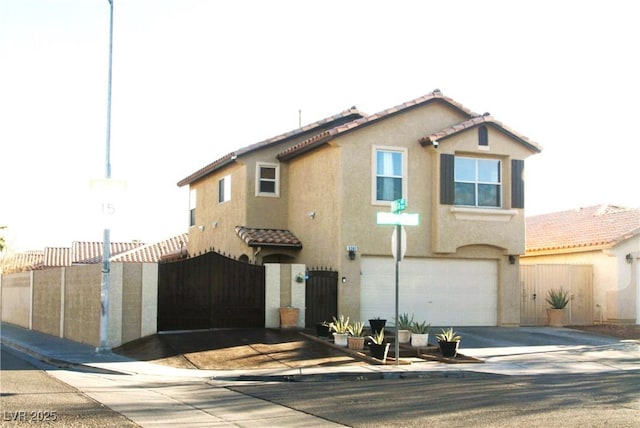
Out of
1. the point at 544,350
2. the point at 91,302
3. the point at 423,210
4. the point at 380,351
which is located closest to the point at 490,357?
the point at 544,350

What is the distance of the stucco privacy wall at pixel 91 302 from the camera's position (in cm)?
1984

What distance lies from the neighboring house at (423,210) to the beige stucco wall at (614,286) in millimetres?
4209

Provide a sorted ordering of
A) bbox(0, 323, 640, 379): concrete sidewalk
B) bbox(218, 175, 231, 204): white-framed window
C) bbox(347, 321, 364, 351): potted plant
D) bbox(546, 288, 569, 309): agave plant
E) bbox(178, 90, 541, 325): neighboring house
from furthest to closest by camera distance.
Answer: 1. bbox(218, 175, 231, 204): white-framed window
2. bbox(546, 288, 569, 309): agave plant
3. bbox(178, 90, 541, 325): neighboring house
4. bbox(347, 321, 364, 351): potted plant
5. bbox(0, 323, 640, 379): concrete sidewalk

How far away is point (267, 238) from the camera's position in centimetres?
2533

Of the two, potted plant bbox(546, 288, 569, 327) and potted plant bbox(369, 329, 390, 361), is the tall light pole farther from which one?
potted plant bbox(546, 288, 569, 327)

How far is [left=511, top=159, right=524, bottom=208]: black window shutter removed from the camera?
24.0 meters

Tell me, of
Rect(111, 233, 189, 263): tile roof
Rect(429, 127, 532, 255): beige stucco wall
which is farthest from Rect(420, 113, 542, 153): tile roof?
Rect(111, 233, 189, 263): tile roof

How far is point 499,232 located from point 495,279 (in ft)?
5.42

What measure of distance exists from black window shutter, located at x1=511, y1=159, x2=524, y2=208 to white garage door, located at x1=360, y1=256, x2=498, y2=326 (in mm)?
2131

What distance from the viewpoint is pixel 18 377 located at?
14.0 metres

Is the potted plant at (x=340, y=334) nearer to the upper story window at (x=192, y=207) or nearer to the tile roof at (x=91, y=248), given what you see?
the upper story window at (x=192, y=207)

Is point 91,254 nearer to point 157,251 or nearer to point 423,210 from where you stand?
point 157,251

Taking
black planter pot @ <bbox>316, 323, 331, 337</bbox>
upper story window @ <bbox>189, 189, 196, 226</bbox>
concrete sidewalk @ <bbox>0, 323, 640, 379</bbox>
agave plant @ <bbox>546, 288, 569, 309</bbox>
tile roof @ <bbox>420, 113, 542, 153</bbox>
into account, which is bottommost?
concrete sidewalk @ <bbox>0, 323, 640, 379</bbox>

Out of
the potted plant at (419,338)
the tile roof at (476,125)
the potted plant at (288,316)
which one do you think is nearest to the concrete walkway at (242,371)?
the potted plant at (419,338)
